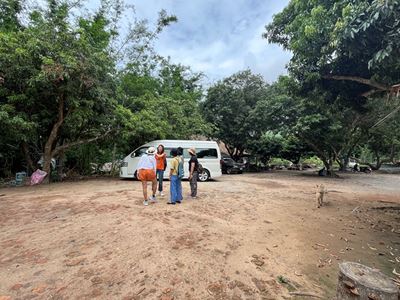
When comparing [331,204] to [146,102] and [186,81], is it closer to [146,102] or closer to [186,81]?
[146,102]

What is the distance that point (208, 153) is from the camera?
12.9 metres

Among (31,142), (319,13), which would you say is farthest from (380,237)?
(31,142)

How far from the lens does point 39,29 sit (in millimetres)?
9438

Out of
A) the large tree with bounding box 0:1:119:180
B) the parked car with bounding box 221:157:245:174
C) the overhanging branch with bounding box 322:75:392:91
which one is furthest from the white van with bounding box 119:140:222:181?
the overhanging branch with bounding box 322:75:392:91

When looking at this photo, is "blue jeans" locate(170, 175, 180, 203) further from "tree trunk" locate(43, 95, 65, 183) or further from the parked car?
the parked car

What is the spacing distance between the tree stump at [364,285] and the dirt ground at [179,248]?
728 millimetres

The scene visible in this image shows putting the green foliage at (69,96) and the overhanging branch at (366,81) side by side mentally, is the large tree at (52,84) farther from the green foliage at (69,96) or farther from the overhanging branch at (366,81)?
the overhanging branch at (366,81)

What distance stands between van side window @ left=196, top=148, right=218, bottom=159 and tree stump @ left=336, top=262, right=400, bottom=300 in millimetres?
10449

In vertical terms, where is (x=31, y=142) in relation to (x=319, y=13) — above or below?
below

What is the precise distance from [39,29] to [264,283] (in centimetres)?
1115

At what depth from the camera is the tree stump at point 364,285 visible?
2141mm

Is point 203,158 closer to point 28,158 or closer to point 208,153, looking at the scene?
point 208,153

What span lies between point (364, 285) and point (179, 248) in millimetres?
2465

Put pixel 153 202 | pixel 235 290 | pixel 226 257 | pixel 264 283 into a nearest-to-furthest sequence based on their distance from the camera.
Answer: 1. pixel 235 290
2. pixel 264 283
3. pixel 226 257
4. pixel 153 202
